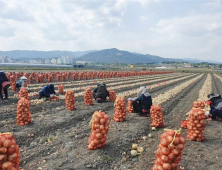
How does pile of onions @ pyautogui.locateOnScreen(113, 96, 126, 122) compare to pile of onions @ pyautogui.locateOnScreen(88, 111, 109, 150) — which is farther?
pile of onions @ pyautogui.locateOnScreen(113, 96, 126, 122)

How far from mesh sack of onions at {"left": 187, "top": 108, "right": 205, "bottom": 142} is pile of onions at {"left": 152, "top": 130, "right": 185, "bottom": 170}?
258 centimetres

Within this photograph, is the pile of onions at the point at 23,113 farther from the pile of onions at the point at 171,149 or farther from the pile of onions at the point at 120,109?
the pile of onions at the point at 171,149

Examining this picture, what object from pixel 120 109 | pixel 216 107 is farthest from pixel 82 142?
pixel 216 107

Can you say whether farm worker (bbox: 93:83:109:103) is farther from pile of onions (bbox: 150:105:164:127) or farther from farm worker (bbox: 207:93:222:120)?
farm worker (bbox: 207:93:222:120)

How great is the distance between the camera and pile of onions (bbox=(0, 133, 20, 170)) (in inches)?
146

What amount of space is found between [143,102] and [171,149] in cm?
546

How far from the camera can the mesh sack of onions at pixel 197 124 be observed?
21.6 ft

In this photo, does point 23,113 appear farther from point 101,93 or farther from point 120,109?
point 101,93

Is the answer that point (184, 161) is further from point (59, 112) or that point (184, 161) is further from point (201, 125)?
point (59, 112)

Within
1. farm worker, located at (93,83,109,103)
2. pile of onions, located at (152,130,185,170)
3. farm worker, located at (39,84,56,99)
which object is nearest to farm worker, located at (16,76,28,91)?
farm worker, located at (39,84,56,99)

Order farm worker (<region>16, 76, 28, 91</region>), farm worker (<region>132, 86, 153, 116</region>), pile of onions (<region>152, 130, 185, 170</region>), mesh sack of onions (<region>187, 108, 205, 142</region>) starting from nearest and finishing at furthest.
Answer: pile of onions (<region>152, 130, 185, 170</region>) → mesh sack of onions (<region>187, 108, 205, 142</region>) → farm worker (<region>132, 86, 153, 116</region>) → farm worker (<region>16, 76, 28, 91</region>)

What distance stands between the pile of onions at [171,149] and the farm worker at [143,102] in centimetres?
526

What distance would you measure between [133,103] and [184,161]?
4820 millimetres

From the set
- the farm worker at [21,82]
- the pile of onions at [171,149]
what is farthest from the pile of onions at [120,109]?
the farm worker at [21,82]
